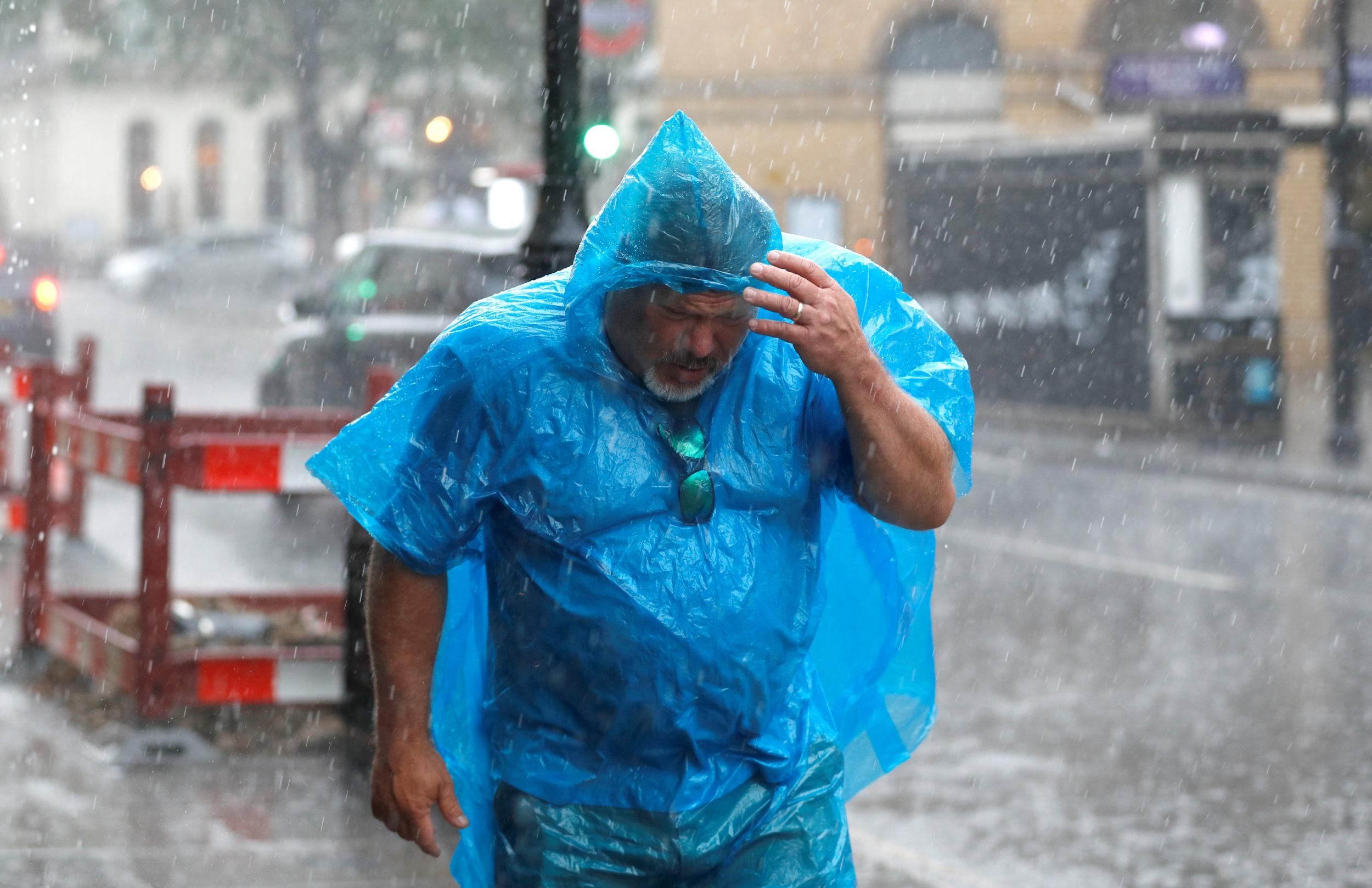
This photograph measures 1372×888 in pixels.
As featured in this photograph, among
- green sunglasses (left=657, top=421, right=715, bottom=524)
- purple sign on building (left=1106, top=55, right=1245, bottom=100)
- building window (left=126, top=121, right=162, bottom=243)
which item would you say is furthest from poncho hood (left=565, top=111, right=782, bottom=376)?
building window (left=126, top=121, right=162, bottom=243)

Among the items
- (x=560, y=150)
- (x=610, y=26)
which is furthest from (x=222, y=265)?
(x=560, y=150)

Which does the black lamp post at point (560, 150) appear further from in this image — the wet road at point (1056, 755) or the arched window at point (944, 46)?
the arched window at point (944, 46)

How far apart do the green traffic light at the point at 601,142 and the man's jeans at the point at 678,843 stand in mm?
4752

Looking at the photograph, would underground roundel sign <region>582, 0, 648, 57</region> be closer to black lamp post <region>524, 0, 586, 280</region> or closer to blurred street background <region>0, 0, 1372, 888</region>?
blurred street background <region>0, 0, 1372, 888</region>

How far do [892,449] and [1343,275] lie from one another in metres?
14.7

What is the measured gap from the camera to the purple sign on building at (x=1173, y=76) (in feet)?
61.1

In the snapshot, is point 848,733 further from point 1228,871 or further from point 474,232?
point 474,232

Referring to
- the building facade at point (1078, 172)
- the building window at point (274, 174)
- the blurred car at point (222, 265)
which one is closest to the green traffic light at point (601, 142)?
the building facade at point (1078, 172)

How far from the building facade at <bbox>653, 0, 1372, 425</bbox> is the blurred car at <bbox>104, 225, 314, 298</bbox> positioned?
36.4 ft

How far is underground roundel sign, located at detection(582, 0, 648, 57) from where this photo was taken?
19062 mm

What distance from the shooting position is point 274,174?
6166 centimetres

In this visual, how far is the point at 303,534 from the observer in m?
12.4

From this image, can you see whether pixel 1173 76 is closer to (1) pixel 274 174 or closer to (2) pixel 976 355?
(2) pixel 976 355

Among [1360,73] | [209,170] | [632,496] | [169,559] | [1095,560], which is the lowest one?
[1095,560]
